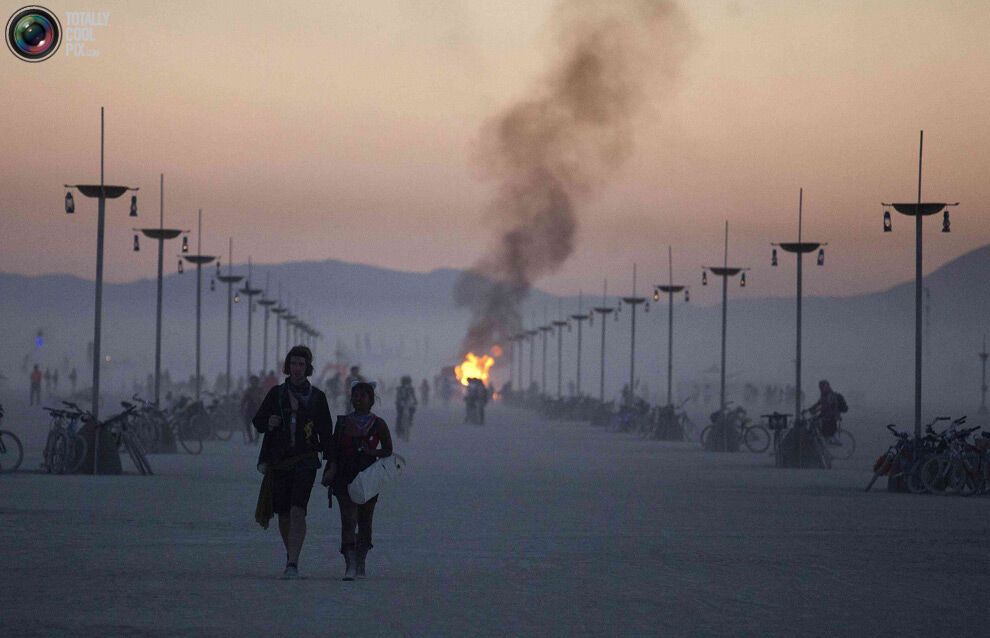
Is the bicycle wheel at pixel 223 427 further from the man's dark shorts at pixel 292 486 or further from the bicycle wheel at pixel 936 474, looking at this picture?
the man's dark shorts at pixel 292 486

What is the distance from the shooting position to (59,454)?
95.1 feet

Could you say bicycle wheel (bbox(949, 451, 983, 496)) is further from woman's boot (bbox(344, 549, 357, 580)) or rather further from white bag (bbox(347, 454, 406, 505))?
woman's boot (bbox(344, 549, 357, 580))

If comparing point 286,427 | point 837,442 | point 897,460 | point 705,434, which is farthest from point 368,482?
point 705,434

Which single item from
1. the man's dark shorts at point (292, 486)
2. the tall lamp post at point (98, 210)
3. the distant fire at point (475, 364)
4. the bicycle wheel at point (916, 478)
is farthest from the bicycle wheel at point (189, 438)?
the distant fire at point (475, 364)

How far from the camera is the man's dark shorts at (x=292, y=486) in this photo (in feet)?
47.6

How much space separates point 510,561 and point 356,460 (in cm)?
207

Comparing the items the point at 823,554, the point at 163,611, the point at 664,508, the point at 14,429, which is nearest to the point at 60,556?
the point at 163,611

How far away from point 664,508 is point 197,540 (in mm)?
7502

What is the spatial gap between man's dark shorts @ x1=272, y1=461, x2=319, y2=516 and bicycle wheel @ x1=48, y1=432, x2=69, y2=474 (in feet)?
49.5

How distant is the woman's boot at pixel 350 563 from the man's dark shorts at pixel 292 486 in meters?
0.52

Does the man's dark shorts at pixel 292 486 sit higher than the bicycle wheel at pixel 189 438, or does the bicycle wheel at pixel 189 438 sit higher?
the man's dark shorts at pixel 292 486

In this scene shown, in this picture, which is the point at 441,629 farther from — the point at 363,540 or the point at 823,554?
the point at 823,554

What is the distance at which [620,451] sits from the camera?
148 ft

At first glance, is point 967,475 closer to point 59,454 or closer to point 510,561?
point 510,561
